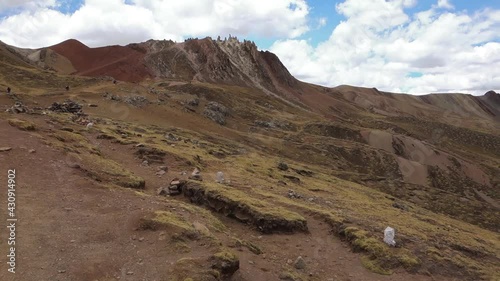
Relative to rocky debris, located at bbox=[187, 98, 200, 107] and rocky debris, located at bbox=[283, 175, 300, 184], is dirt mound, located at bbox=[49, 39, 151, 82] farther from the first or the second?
rocky debris, located at bbox=[283, 175, 300, 184]

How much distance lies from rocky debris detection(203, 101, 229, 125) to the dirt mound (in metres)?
50.0

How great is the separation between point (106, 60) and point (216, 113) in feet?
237

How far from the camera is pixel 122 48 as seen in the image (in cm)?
14238

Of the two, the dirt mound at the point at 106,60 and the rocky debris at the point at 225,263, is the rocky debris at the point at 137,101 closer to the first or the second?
the rocky debris at the point at 225,263

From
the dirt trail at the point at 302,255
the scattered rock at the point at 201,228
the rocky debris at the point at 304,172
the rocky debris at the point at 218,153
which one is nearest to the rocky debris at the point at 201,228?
the scattered rock at the point at 201,228

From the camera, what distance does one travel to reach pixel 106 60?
5271 inches

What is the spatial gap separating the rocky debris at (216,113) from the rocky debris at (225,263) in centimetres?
5866

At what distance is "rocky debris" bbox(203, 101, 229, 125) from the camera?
73.9 m

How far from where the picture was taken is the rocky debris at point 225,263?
14.2 metres

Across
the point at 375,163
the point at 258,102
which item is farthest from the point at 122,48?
the point at 375,163

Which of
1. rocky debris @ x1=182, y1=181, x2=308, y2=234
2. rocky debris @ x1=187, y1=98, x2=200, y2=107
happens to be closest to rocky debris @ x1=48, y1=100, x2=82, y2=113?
rocky debris @ x1=187, y1=98, x2=200, y2=107

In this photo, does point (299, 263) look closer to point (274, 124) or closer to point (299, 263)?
point (299, 263)

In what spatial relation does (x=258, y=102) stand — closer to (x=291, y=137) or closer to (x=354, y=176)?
(x=291, y=137)

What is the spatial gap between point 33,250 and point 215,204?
1027 centimetres
